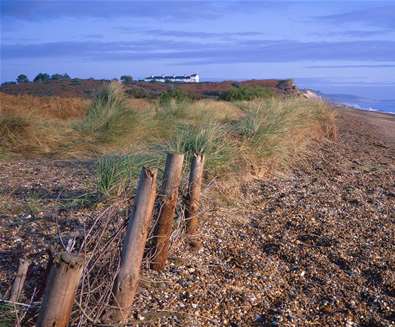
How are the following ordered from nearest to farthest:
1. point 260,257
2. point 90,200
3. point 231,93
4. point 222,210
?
1. point 260,257
2. point 90,200
3. point 222,210
4. point 231,93

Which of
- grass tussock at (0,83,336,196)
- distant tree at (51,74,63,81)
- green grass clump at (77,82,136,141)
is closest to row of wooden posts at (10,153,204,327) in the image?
grass tussock at (0,83,336,196)

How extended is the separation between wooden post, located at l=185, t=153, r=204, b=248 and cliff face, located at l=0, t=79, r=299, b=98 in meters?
15.6

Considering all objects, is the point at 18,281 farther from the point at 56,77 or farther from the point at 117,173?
the point at 56,77

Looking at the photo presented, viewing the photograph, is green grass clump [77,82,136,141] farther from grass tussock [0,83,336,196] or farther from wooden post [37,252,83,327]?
wooden post [37,252,83,327]

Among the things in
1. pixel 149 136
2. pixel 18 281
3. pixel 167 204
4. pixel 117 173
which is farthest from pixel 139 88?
pixel 18 281

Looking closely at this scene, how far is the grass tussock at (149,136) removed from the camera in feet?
24.6

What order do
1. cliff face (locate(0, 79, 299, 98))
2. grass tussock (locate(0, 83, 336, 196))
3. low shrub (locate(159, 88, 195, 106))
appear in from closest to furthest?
grass tussock (locate(0, 83, 336, 196)) → low shrub (locate(159, 88, 195, 106)) → cliff face (locate(0, 79, 299, 98))

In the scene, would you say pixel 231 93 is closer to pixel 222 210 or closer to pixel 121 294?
pixel 222 210

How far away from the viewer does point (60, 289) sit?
291 centimetres

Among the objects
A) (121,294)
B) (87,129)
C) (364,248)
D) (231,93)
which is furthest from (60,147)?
(231,93)

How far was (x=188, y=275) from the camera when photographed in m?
4.83

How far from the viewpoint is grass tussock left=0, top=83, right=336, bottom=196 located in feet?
24.6

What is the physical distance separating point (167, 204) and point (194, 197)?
2.73 ft

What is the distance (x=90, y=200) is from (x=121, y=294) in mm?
2259
